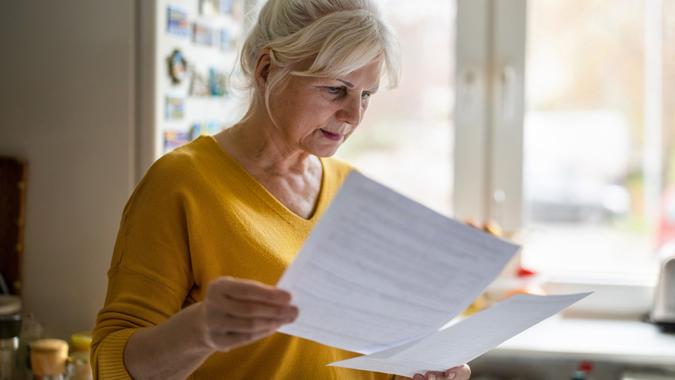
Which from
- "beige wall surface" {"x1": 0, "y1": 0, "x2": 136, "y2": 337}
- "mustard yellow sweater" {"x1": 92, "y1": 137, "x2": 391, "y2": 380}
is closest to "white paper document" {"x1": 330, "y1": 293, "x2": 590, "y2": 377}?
"mustard yellow sweater" {"x1": 92, "y1": 137, "x2": 391, "y2": 380}

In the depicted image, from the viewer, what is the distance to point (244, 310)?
774 mm

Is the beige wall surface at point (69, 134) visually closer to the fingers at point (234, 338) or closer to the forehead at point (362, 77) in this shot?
the forehead at point (362, 77)

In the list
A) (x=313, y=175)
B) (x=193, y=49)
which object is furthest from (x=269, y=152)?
(x=193, y=49)

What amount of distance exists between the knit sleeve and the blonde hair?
205mm

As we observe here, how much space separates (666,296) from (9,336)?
137 cm

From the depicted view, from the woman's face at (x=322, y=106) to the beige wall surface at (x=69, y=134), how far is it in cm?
70

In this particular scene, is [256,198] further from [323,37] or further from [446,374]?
[446,374]

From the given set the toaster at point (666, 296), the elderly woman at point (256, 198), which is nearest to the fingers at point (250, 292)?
the elderly woman at point (256, 198)

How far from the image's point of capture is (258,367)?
1105mm

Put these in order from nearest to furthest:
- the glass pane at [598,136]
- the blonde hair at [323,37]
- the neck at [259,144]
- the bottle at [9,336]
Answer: the blonde hair at [323,37], the neck at [259,144], the bottle at [9,336], the glass pane at [598,136]

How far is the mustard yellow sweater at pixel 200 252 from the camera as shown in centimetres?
100

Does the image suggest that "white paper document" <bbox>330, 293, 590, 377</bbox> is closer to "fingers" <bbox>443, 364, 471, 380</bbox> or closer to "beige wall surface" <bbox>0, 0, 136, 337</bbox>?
"fingers" <bbox>443, 364, 471, 380</bbox>

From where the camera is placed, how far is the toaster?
1904mm

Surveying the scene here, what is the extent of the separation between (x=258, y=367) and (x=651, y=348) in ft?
3.38
